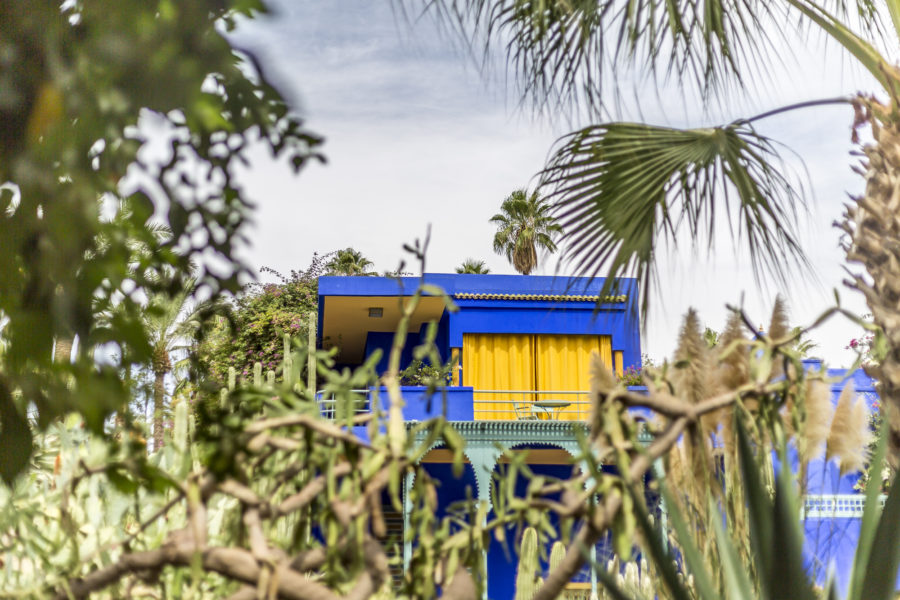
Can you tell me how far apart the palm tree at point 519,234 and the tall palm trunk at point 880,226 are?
2397 centimetres

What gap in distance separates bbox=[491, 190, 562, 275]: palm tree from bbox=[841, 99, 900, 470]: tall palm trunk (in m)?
24.0

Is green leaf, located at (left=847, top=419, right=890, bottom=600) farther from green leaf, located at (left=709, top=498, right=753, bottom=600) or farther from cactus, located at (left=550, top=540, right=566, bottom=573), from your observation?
cactus, located at (left=550, top=540, right=566, bottom=573)

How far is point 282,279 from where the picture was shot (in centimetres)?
2541

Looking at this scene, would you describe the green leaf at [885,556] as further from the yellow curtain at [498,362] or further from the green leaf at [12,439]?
the yellow curtain at [498,362]

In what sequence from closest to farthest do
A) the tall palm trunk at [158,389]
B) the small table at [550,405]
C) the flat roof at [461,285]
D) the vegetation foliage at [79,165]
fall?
the vegetation foliage at [79,165] → the tall palm trunk at [158,389] → the small table at [550,405] → the flat roof at [461,285]

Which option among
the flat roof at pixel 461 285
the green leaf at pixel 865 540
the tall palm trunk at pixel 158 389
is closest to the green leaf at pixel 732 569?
the green leaf at pixel 865 540

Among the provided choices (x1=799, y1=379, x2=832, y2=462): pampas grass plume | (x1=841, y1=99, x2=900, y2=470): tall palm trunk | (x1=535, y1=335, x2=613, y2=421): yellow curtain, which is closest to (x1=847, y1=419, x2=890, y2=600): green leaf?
(x1=799, y1=379, x2=832, y2=462): pampas grass plume

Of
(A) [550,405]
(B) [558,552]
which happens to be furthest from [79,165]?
(A) [550,405]

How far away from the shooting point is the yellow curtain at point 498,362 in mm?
18000

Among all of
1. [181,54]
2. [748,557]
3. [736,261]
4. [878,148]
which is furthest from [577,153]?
[181,54]

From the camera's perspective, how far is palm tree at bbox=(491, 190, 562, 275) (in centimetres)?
2905

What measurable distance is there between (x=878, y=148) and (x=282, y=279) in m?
22.1

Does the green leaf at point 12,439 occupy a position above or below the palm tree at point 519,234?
below

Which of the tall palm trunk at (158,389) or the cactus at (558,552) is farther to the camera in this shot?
the cactus at (558,552)
